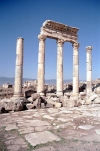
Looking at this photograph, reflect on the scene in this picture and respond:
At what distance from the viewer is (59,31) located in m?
16.9

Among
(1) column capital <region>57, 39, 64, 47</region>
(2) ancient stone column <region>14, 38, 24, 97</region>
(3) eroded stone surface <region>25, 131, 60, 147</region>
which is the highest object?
(1) column capital <region>57, 39, 64, 47</region>

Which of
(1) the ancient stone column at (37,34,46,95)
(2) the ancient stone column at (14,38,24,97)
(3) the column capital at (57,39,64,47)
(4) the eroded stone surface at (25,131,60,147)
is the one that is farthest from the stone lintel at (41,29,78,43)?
(4) the eroded stone surface at (25,131,60,147)

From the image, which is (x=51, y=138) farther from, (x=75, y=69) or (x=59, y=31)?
(x=59, y=31)

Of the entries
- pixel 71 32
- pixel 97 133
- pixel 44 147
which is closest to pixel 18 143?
pixel 44 147

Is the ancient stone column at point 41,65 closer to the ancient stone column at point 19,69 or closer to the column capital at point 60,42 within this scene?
the column capital at point 60,42

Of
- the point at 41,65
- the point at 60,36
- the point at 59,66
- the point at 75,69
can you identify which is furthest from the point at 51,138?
the point at 60,36

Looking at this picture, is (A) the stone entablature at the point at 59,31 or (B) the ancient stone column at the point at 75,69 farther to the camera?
(B) the ancient stone column at the point at 75,69

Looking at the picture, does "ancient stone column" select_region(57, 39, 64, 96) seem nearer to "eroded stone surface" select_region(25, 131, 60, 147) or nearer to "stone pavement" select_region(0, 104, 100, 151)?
"stone pavement" select_region(0, 104, 100, 151)

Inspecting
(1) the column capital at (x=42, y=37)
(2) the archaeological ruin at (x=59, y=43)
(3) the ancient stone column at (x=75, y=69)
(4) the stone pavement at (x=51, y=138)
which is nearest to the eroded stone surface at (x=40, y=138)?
(4) the stone pavement at (x=51, y=138)

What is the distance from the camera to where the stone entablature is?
15922 millimetres

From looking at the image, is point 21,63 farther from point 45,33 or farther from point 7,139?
point 7,139

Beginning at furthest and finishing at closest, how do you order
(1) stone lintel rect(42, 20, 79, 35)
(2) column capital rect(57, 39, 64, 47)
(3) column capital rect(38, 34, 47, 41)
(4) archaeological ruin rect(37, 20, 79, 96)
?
(2) column capital rect(57, 39, 64, 47) < (1) stone lintel rect(42, 20, 79, 35) < (3) column capital rect(38, 34, 47, 41) < (4) archaeological ruin rect(37, 20, 79, 96)

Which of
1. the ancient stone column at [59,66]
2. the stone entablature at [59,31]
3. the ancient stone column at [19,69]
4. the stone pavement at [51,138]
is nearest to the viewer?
the stone pavement at [51,138]

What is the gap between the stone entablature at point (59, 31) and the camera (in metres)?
15.9
